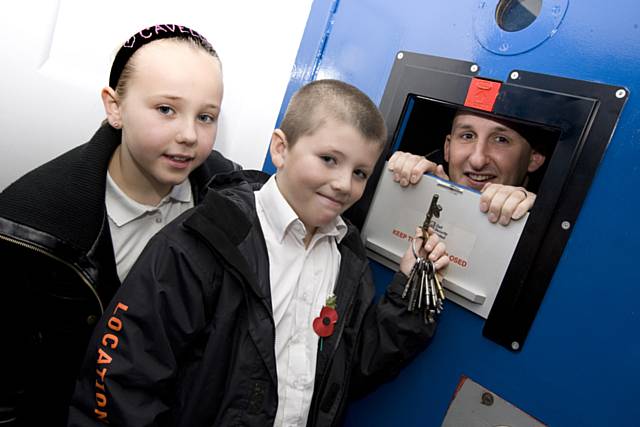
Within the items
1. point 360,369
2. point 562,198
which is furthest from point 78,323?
point 562,198

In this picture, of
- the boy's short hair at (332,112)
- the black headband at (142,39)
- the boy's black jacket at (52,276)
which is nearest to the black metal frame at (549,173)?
the boy's short hair at (332,112)

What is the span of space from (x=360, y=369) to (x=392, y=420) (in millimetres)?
136

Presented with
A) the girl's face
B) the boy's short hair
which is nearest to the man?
the boy's short hair

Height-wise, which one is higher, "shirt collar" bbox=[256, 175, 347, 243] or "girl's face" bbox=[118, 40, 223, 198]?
"girl's face" bbox=[118, 40, 223, 198]

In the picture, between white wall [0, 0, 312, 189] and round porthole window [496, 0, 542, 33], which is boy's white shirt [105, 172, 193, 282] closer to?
white wall [0, 0, 312, 189]

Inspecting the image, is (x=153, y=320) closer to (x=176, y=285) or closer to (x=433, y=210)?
(x=176, y=285)

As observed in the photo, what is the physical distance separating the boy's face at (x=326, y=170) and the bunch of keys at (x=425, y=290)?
0.21m

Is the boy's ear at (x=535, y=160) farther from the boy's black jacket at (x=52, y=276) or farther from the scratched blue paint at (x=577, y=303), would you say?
the boy's black jacket at (x=52, y=276)

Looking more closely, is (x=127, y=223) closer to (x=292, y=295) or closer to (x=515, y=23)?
(x=292, y=295)

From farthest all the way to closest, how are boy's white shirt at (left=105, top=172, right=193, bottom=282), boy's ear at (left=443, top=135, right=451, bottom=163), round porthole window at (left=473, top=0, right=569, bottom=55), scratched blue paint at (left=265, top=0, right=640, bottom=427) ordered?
boy's ear at (left=443, top=135, right=451, bottom=163), boy's white shirt at (left=105, top=172, right=193, bottom=282), round porthole window at (left=473, top=0, right=569, bottom=55), scratched blue paint at (left=265, top=0, right=640, bottom=427)

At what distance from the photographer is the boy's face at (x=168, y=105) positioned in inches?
39.4

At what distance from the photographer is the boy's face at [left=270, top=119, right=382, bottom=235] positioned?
0.92 meters

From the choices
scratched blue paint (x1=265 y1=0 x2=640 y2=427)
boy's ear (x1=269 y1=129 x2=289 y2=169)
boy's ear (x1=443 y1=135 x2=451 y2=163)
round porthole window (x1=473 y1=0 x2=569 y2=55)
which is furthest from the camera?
boy's ear (x1=443 y1=135 x2=451 y2=163)

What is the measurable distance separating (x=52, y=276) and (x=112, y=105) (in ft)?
1.37
